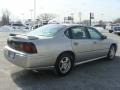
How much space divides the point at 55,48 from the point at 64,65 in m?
0.69

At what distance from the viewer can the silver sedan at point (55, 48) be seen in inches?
203

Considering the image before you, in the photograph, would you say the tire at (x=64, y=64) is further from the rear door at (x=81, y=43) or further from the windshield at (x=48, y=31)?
the windshield at (x=48, y=31)

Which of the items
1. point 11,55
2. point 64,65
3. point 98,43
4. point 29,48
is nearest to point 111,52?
point 98,43

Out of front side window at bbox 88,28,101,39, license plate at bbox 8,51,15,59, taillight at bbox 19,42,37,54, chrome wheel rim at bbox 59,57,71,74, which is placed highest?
front side window at bbox 88,28,101,39

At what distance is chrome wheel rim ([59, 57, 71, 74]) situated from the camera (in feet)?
19.0

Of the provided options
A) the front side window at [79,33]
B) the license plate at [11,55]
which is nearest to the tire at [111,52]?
the front side window at [79,33]

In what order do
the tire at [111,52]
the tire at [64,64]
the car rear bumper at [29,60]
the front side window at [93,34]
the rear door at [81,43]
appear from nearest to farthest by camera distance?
1. the car rear bumper at [29,60]
2. the tire at [64,64]
3. the rear door at [81,43]
4. the front side window at [93,34]
5. the tire at [111,52]

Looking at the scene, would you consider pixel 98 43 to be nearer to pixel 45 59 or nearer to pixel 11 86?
pixel 45 59

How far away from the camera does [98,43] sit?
7.09 m

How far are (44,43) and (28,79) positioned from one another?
111cm

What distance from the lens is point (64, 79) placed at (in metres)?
5.55

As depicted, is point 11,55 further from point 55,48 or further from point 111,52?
point 111,52

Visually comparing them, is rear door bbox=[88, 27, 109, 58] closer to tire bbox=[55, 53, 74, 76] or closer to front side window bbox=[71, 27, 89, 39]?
front side window bbox=[71, 27, 89, 39]

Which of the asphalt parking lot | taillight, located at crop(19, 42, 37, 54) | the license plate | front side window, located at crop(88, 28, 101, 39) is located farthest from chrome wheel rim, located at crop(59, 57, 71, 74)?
front side window, located at crop(88, 28, 101, 39)
